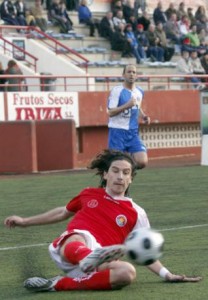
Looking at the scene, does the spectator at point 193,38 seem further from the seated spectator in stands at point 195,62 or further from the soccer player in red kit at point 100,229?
the soccer player in red kit at point 100,229

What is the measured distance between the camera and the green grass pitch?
313 inches

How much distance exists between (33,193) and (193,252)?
25.5 feet

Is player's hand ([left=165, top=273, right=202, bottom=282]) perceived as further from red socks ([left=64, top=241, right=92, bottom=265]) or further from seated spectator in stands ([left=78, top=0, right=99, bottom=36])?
seated spectator in stands ([left=78, top=0, right=99, bottom=36])

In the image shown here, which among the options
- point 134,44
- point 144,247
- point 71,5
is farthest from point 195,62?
point 144,247

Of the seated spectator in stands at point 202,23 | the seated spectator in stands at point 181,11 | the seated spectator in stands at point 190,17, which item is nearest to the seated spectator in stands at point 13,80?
the seated spectator in stands at point 181,11

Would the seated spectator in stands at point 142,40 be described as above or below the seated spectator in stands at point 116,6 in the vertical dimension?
below

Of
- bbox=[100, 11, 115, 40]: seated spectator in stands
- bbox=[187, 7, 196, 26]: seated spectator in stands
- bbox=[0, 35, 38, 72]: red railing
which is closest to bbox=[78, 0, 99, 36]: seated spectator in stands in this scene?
bbox=[100, 11, 115, 40]: seated spectator in stands

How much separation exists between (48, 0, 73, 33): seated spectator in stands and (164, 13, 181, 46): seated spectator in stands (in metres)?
4.32

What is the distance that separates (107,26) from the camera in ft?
110

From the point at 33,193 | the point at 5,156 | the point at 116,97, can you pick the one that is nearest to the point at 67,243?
the point at 116,97

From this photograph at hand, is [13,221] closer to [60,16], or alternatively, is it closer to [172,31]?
[60,16]

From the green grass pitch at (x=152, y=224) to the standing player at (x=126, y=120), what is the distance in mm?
718

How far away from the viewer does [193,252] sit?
1012 cm

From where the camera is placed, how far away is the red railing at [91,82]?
2594 centimetres
